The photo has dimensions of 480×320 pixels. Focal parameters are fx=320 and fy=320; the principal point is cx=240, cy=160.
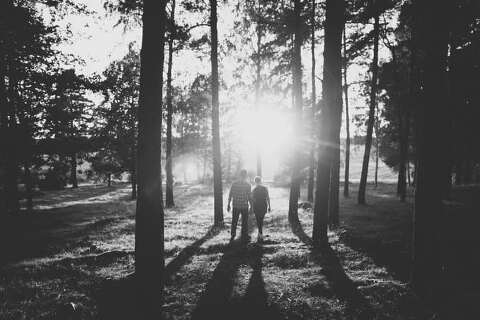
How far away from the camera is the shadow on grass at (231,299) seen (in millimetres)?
4980

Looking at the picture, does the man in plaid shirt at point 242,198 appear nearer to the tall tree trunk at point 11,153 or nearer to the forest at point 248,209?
the forest at point 248,209

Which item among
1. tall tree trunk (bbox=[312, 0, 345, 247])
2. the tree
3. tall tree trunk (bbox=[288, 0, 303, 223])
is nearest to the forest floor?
tall tree trunk (bbox=[312, 0, 345, 247])

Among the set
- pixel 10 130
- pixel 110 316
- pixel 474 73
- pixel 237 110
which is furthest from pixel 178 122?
pixel 110 316

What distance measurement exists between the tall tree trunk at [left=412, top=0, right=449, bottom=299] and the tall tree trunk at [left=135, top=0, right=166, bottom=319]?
4.41 m

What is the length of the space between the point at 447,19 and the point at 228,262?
659 cm

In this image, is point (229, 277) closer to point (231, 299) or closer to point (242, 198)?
point (231, 299)

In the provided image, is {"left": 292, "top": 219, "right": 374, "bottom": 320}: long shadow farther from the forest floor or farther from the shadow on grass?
the shadow on grass

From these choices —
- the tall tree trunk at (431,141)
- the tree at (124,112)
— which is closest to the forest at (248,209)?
the tall tree trunk at (431,141)

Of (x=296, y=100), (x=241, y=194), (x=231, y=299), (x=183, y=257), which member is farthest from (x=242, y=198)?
(x=296, y=100)

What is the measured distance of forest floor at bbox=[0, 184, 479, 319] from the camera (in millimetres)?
5086

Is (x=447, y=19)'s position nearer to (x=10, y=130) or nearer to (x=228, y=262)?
(x=228, y=262)

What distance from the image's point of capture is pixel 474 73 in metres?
17.8

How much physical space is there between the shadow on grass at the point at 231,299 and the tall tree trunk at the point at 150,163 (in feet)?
2.80

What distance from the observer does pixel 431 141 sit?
5156 millimetres
